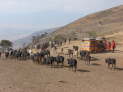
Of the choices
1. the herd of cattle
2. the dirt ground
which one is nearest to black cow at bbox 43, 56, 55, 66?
the herd of cattle

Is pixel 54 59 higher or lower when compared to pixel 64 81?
higher

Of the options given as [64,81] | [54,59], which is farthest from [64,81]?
[54,59]

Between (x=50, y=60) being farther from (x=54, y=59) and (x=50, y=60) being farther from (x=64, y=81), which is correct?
(x=64, y=81)

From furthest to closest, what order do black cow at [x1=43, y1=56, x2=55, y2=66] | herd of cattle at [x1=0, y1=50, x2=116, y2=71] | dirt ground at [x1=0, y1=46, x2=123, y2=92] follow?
1. black cow at [x1=43, y1=56, x2=55, y2=66]
2. herd of cattle at [x1=0, y1=50, x2=116, y2=71]
3. dirt ground at [x1=0, y1=46, x2=123, y2=92]

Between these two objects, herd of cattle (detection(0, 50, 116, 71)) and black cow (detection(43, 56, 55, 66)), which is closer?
herd of cattle (detection(0, 50, 116, 71))

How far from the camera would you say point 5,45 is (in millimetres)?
88125

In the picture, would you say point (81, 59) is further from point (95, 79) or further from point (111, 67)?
point (95, 79)

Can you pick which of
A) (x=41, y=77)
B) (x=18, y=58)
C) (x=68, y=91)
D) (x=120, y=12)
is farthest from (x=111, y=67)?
(x=120, y=12)

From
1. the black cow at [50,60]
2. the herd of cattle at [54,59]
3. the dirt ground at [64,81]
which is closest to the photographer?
the dirt ground at [64,81]

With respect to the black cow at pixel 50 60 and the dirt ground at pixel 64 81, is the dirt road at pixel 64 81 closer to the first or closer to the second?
the dirt ground at pixel 64 81

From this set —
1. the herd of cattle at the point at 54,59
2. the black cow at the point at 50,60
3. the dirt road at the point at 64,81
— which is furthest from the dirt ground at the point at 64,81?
the black cow at the point at 50,60

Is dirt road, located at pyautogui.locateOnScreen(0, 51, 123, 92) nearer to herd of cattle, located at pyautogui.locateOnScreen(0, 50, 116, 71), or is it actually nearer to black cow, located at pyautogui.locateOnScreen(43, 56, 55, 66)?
herd of cattle, located at pyautogui.locateOnScreen(0, 50, 116, 71)

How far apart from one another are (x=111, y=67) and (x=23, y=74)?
384 inches

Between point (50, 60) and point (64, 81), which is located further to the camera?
point (50, 60)
